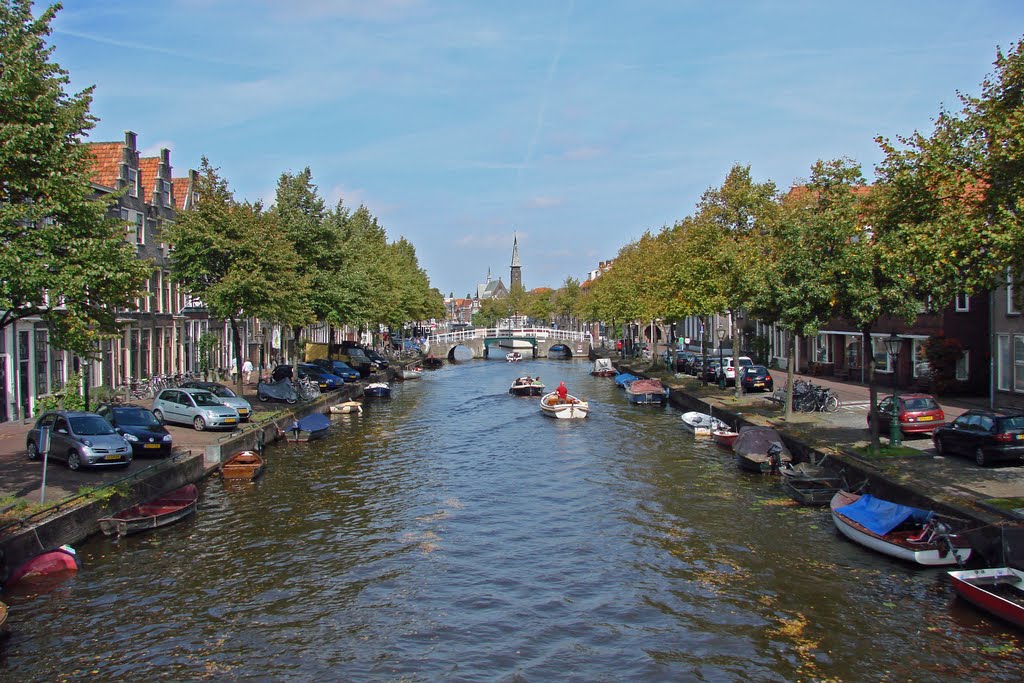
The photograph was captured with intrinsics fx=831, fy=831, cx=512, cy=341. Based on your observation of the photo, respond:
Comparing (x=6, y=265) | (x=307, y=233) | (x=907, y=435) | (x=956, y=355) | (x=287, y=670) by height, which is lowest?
→ (x=287, y=670)

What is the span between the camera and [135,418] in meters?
30.2

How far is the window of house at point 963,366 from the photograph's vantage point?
42844mm

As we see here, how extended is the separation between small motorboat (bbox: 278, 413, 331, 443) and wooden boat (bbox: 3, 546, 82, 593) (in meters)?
20.6

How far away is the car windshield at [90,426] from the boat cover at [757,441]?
22.8 metres

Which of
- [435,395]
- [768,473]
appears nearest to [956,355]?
[768,473]

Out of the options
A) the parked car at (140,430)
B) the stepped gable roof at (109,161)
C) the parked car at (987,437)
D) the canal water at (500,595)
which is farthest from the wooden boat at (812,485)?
the stepped gable roof at (109,161)

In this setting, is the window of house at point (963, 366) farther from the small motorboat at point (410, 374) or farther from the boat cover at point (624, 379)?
the small motorboat at point (410, 374)

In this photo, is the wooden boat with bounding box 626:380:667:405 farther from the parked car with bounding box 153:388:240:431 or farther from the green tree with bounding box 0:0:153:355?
the green tree with bounding box 0:0:153:355

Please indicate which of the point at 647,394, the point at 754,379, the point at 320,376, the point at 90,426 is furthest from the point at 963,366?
the point at 90,426

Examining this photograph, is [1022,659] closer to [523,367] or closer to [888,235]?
[888,235]

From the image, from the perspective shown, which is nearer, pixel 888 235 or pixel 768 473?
pixel 888 235

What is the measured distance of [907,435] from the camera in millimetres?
31469

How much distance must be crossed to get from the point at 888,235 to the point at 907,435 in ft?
29.0

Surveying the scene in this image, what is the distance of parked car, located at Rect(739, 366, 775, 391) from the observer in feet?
169
